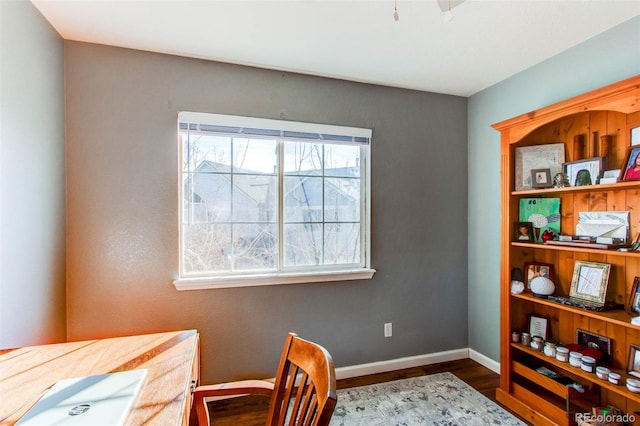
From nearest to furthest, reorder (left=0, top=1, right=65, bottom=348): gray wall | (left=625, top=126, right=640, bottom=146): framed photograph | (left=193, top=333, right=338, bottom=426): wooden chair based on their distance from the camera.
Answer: (left=193, top=333, right=338, bottom=426): wooden chair < (left=0, top=1, right=65, bottom=348): gray wall < (left=625, top=126, right=640, bottom=146): framed photograph

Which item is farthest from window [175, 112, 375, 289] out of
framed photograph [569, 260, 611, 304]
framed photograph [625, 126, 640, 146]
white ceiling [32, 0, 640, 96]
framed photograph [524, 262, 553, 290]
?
framed photograph [625, 126, 640, 146]

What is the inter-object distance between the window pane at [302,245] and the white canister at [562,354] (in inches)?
65.6

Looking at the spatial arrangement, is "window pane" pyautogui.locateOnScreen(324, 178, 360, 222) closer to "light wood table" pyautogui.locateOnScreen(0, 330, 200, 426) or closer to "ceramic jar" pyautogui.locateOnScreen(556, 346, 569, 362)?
"light wood table" pyautogui.locateOnScreen(0, 330, 200, 426)

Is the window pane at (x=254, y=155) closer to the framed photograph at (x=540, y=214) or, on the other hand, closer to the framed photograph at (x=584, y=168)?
the framed photograph at (x=540, y=214)

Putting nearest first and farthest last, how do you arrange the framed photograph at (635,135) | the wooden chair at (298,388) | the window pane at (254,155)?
the wooden chair at (298,388) < the framed photograph at (635,135) < the window pane at (254,155)

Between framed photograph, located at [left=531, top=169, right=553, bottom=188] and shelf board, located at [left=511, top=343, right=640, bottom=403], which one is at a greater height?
framed photograph, located at [left=531, top=169, right=553, bottom=188]

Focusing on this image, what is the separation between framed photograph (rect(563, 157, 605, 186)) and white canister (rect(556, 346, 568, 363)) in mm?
1016

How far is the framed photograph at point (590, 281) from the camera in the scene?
1.89 meters

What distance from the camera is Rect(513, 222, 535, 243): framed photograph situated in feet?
7.39

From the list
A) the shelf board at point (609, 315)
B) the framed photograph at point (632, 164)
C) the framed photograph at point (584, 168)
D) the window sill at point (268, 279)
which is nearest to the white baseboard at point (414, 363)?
the window sill at point (268, 279)

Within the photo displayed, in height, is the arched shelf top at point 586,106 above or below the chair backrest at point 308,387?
above

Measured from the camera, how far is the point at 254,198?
2465 mm

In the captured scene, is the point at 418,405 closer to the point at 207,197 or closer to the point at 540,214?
the point at 540,214

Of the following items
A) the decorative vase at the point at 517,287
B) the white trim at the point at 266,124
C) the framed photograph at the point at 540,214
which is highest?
the white trim at the point at 266,124
